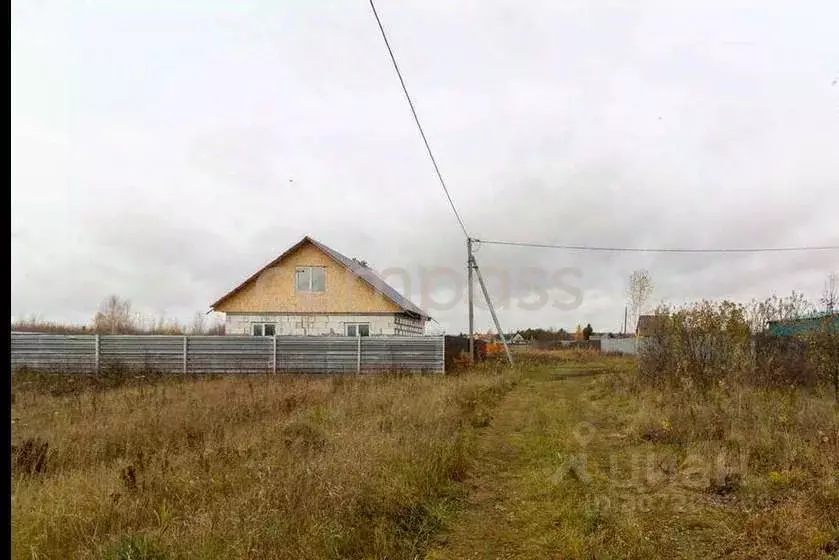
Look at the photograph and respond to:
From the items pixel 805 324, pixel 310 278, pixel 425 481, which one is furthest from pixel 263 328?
pixel 425 481

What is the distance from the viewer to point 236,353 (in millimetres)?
20922

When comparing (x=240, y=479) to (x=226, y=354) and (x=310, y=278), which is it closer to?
(x=226, y=354)

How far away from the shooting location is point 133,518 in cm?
487

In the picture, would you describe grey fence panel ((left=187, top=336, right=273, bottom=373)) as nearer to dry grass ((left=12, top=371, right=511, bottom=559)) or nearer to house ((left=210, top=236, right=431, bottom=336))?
house ((left=210, top=236, right=431, bottom=336))

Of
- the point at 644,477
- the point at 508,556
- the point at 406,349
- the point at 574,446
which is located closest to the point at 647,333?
the point at 406,349

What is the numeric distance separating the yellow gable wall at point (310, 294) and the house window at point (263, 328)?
67 centimetres

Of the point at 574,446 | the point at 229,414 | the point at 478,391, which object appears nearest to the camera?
the point at 574,446

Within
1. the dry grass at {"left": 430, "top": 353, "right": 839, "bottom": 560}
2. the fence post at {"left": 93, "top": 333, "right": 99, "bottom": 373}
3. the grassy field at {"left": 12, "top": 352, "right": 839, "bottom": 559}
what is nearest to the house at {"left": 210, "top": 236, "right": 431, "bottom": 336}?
the fence post at {"left": 93, "top": 333, "right": 99, "bottom": 373}

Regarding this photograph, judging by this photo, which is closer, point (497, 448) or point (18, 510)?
point (18, 510)

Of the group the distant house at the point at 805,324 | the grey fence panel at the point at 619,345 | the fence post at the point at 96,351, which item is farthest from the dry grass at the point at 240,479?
the grey fence panel at the point at 619,345

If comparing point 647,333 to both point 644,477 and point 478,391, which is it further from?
point 644,477

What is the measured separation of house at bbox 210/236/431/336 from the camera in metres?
26.8

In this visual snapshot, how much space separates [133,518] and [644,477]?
5.48 metres

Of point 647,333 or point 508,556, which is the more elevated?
point 647,333
